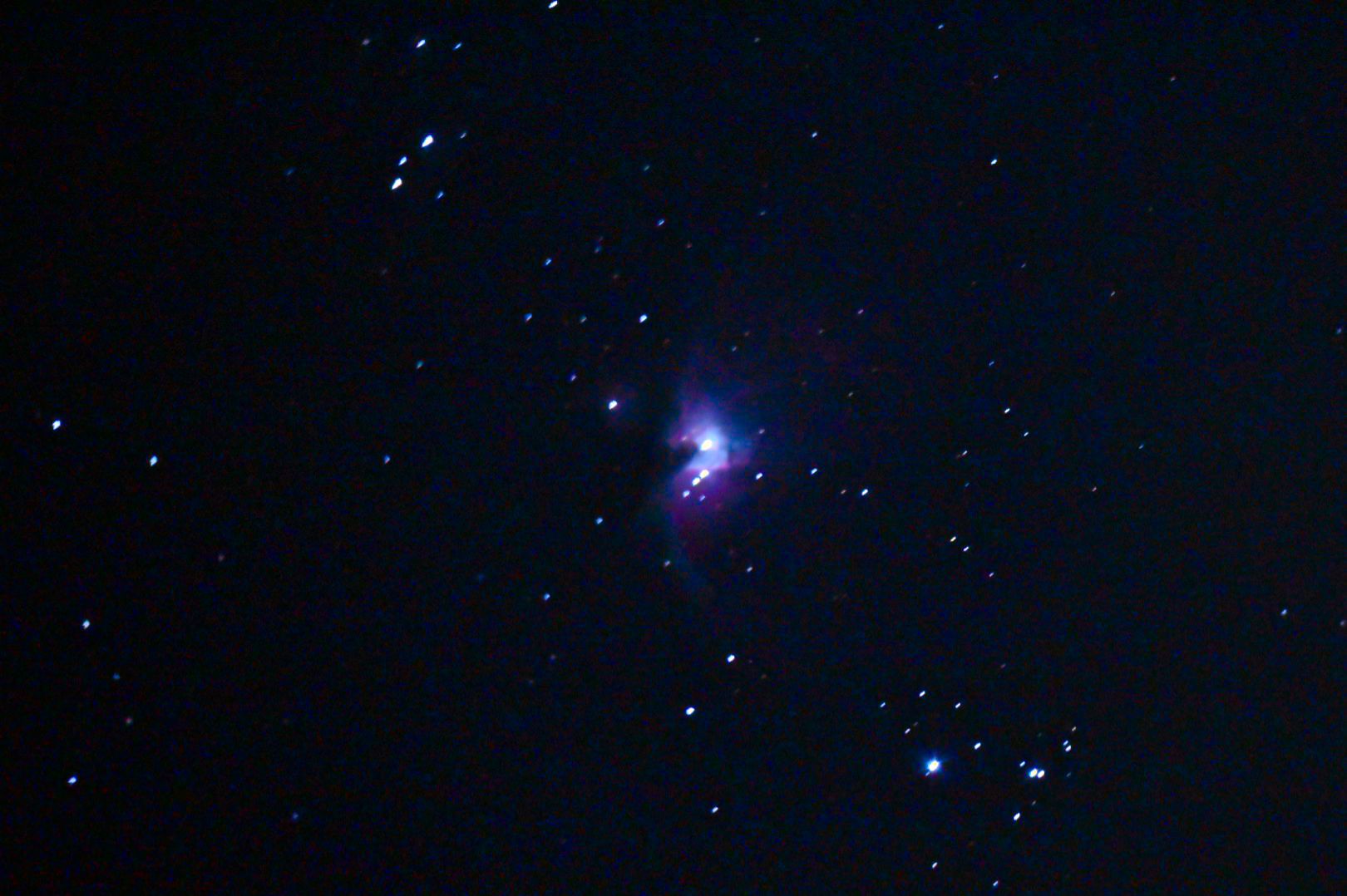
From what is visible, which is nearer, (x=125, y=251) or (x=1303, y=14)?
(x=125, y=251)

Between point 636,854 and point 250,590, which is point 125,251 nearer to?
point 250,590

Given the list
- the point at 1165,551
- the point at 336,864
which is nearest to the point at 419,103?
the point at 336,864

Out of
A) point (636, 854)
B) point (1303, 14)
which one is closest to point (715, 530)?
point (636, 854)

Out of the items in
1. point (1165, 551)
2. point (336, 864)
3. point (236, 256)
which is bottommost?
point (1165, 551)

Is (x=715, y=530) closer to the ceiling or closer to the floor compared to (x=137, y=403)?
closer to the floor

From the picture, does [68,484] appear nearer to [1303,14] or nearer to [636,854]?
[636,854]

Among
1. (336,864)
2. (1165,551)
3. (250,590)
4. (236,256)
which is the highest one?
(236,256)

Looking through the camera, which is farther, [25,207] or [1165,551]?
[1165,551]

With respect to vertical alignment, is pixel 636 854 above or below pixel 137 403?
below
